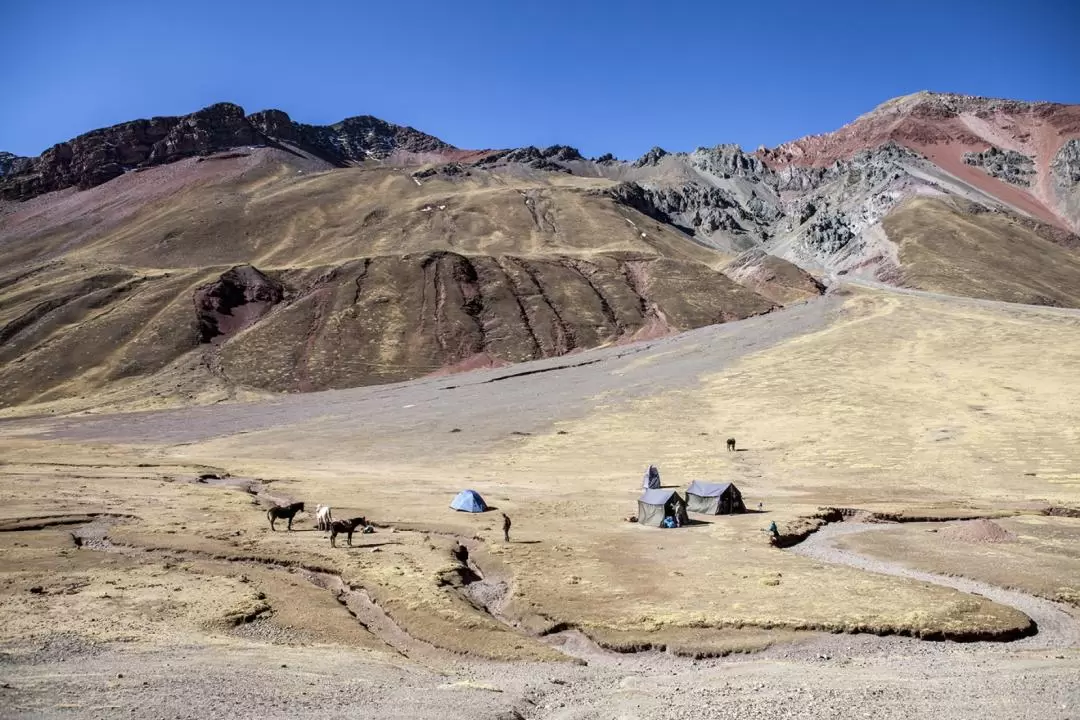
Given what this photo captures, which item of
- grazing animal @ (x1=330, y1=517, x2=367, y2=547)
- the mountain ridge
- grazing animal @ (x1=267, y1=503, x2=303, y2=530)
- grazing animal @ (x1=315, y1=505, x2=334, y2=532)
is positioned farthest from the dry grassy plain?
the mountain ridge

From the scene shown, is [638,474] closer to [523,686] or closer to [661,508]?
[661,508]

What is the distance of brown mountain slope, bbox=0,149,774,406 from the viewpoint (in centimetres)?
10262

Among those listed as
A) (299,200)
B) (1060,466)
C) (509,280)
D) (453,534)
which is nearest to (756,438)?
(1060,466)

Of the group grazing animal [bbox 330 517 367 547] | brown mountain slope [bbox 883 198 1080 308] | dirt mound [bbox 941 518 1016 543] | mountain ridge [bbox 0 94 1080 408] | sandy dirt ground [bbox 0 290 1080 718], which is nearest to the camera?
sandy dirt ground [bbox 0 290 1080 718]

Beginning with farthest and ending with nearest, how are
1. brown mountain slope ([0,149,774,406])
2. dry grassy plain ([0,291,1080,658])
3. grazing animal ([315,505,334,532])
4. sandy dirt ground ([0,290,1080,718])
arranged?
brown mountain slope ([0,149,774,406]), grazing animal ([315,505,334,532]), dry grassy plain ([0,291,1080,658]), sandy dirt ground ([0,290,1080,718])

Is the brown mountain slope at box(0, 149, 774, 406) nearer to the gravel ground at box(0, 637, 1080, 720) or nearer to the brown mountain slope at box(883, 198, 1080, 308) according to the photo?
the brown mountain slope at box(883, 198, 1080, 308)

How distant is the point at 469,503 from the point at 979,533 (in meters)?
24.7

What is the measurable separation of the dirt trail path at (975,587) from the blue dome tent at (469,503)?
15980mm

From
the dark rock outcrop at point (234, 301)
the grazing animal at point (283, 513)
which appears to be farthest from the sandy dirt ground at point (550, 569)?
the dark rock outcrop at point (234, 301)

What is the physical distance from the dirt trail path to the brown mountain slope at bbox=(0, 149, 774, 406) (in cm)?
7665

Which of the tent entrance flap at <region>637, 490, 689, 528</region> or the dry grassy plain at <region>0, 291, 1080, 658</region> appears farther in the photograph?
the tent entrance flap at <region>637, 490, 689, 528</region>

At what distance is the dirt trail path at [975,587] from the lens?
20062 mm

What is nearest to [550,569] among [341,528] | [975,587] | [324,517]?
[341,528]

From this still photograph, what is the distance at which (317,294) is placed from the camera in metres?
122
